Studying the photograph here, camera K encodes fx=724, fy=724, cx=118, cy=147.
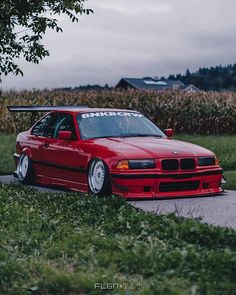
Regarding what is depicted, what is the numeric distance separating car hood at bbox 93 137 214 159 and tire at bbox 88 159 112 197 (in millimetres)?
293

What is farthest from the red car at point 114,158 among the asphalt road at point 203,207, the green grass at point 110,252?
the green grass at point 110,252

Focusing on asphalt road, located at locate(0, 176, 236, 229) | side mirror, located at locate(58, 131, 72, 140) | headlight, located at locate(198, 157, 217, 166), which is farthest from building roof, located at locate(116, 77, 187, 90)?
asphalt road, located at locate(0, 176, 236, 229)

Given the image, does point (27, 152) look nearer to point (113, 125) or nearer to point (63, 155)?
point (63, 155)

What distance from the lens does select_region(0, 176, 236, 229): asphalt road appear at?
8.65 m

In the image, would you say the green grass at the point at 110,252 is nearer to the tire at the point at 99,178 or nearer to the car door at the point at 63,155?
the tire at the point at 99,178

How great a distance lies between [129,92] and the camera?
30484 millimetres

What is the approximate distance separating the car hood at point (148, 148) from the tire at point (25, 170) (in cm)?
207

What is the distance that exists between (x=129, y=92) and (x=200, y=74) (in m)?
52.4

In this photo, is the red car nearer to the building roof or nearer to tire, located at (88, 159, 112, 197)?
tire, located at (88, 159, 112, 197)

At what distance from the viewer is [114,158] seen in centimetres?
1052

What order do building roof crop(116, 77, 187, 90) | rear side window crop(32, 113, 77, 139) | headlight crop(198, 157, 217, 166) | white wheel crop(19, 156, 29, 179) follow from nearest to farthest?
headlight crop(198, 157, 217, 166)
rear side window crop(32, 113, 77, 139)
white wheel crop(19, 156, 29, 179)
building roof crop(116, 77, 187, 90)

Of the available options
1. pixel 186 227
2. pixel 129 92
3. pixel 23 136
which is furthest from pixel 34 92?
pixel 186 227

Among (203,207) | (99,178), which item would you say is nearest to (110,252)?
(203,207)

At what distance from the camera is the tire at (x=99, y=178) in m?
10.6
